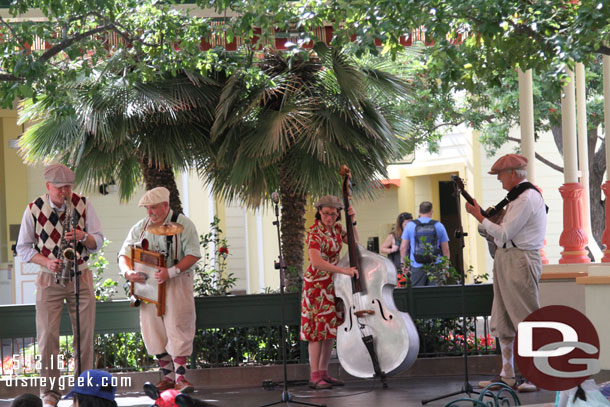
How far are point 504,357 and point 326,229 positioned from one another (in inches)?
72.1

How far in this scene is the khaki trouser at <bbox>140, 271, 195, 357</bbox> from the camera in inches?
296

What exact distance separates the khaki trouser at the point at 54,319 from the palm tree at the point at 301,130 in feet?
8.07

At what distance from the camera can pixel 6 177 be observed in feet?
58.9

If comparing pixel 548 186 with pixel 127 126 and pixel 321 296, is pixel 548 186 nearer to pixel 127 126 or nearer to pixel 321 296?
pixel 127 126

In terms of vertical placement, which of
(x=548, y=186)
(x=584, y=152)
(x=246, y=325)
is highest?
(x=548, y=186)

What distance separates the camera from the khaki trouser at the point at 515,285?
7520 mm

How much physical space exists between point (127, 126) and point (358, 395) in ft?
11.3

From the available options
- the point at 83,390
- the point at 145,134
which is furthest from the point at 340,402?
the point at 83,390

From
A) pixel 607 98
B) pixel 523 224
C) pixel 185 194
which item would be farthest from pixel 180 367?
pixel 185 194

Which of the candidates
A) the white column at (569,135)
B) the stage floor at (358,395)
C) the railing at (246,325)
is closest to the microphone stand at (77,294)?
the stage floor at (358,395)

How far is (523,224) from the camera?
7.43m

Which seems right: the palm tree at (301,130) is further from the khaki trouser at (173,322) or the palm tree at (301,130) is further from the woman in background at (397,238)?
the woman in background at (397,238)

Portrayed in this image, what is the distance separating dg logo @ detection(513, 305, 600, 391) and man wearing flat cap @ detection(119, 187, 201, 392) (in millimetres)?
4100

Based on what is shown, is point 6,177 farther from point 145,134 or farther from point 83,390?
point 83,390
